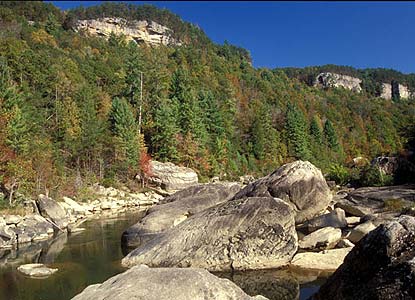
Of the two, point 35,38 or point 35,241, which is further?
point 35,38

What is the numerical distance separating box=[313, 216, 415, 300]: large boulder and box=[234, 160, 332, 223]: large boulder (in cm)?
1296

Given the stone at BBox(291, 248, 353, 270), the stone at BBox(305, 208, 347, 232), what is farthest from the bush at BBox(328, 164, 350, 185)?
the stone at BBox(291, 248, 353, 270)

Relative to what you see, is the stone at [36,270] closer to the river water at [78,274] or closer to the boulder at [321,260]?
the river water at [78,274]

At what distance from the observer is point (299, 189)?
67.7 ft

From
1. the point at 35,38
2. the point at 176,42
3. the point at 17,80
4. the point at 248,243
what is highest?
the point at 176,42

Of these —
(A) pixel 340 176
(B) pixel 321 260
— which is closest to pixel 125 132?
(A) pixel 340 176

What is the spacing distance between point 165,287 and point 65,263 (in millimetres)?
9284

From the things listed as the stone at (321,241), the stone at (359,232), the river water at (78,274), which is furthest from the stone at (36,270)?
the stone at (359,232)

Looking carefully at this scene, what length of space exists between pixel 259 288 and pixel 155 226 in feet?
27.7

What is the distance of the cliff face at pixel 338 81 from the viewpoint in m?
151

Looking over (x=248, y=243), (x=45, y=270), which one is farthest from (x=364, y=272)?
(x=45, y=270)

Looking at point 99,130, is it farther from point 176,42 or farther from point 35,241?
point 176,42

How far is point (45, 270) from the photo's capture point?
49.3ft

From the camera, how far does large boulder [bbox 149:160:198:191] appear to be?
4547cm
